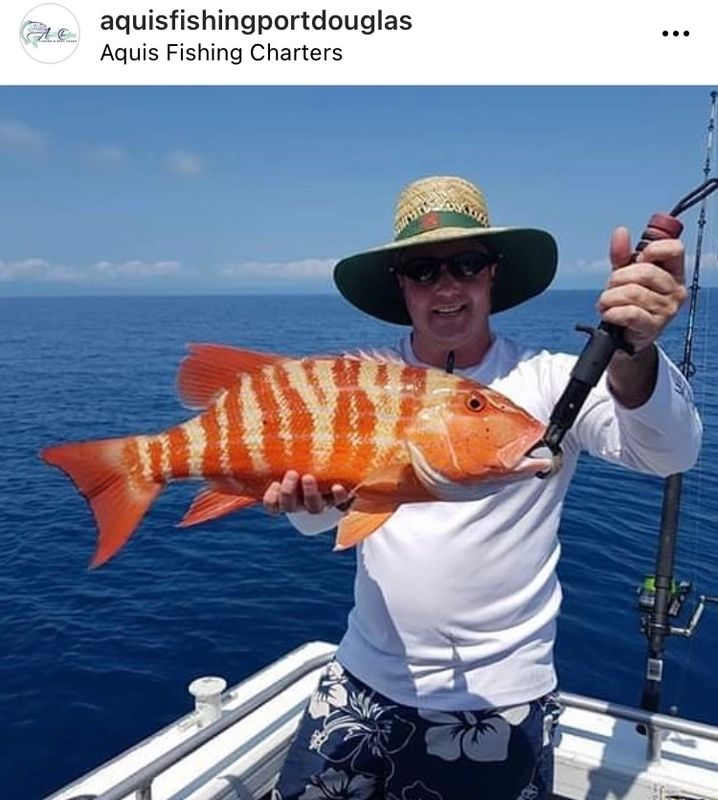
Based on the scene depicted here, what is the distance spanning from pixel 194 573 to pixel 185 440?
367 inches

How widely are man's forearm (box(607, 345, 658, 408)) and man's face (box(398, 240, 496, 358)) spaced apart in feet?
1.91

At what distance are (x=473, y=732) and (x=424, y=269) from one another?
153 cm

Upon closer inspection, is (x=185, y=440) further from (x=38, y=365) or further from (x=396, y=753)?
(x=38, y=365)

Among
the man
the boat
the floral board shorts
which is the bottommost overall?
the boat

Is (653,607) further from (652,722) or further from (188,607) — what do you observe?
(188,607)

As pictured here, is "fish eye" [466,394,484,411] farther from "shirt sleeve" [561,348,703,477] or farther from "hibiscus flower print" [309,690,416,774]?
"hibiscus flower print" [309,690,416,774]

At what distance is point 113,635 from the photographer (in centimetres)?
918

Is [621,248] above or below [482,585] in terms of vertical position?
above

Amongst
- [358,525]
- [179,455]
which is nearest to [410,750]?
[358,525]

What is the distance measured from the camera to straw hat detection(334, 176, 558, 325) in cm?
261

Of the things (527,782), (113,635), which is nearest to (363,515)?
(527,782)

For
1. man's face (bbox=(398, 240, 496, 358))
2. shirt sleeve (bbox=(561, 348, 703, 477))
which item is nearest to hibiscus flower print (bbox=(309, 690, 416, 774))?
shirt sleeve (bbox=(561, 348, 703, 477))

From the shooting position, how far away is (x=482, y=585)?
8.23ft

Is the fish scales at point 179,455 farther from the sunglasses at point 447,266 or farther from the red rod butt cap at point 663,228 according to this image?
the red rod butt cap at point 663,228
